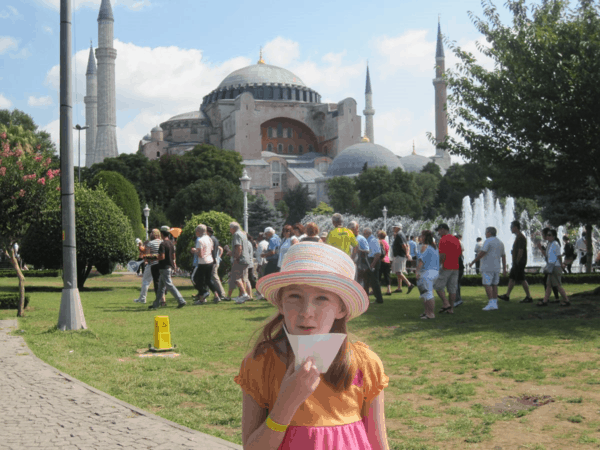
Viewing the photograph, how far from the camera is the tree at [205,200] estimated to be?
192 ft

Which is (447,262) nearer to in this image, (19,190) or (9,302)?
(19,190)

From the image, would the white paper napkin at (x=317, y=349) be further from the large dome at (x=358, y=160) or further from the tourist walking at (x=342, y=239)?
the large dome at (x=358, y=160)

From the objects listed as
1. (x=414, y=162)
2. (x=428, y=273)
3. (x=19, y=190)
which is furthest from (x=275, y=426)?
(x=414, y=162)

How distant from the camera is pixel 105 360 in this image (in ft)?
24.2

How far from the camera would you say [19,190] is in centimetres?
1215

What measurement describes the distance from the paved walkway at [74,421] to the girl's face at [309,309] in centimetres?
240

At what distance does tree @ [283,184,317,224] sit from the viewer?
79.6 m

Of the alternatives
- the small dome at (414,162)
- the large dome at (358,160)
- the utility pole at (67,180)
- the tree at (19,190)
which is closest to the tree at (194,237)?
the tree at (19,190)

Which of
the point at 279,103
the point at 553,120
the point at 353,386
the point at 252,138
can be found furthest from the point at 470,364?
the point at 279,103

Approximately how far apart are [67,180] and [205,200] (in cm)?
4833

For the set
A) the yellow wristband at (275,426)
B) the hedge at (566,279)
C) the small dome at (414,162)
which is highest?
the small dome at (414,162)

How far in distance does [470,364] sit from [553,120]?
7.16m

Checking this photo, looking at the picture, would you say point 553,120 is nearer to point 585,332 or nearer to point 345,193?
point 585,332

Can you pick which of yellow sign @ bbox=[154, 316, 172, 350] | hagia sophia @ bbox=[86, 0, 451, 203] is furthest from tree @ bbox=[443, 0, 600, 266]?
hagia sophia @ bbox=[86, 0, 451, 203]
